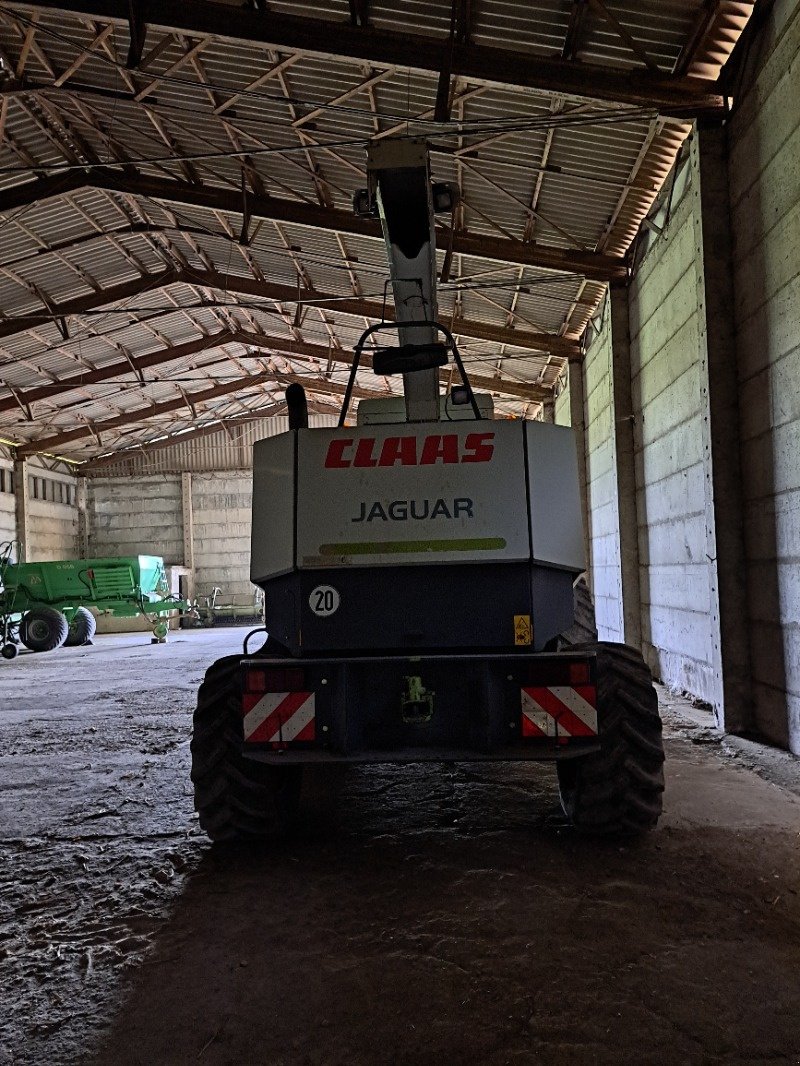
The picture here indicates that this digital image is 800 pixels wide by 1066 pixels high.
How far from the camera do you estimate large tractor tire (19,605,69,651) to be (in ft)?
62.0

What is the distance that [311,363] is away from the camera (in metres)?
23.5

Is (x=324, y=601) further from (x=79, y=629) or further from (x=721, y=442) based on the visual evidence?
(x=79, y=629)

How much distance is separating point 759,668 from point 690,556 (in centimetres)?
187

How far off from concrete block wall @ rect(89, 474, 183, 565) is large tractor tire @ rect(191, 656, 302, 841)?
2626 cm

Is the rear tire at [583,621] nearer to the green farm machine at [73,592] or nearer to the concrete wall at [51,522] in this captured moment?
the green farm machine at [73,592]

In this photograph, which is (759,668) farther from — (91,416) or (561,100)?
(91,416)

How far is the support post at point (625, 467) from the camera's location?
11016 millimetres

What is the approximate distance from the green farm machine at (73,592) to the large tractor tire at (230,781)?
16.4 metres

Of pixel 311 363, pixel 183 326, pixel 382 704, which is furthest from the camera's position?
pixel 311 363

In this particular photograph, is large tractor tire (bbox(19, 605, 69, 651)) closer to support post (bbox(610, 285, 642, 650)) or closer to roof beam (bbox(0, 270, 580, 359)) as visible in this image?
roof beam (bbox(0, 270, 580, 359))

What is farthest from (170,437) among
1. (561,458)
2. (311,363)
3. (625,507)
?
(561,458)

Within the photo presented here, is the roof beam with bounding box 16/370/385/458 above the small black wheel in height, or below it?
above

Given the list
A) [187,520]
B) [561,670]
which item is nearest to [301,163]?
[561,670]

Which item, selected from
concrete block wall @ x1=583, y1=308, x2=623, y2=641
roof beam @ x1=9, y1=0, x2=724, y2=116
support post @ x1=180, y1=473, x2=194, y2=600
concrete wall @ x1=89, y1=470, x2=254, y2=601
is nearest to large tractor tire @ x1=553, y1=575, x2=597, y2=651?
concrete block wall @ x1=583, y1=308, x2=623, y2=641
